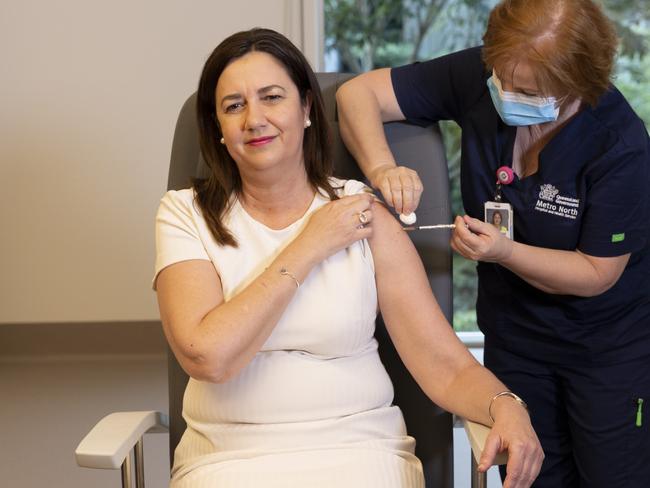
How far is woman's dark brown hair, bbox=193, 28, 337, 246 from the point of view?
5.64 ft

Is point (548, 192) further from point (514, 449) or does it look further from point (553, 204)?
point (514, 449)

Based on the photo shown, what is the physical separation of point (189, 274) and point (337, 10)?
87.9 inches

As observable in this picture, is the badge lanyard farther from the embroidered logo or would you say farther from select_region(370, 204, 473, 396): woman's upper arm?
select_region(370, 204, 473, 396): woman's upper arm

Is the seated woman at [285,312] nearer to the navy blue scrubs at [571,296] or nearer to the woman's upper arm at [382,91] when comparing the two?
the woman's upper arm at [382,91]

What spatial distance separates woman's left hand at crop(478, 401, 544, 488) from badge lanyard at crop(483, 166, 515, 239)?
417 mm

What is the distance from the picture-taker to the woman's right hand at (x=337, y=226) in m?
1.63

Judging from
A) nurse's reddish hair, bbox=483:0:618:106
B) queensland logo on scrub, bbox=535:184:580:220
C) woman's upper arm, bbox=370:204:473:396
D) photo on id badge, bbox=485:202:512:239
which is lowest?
woman's upper arm, bbox=370:204:473:396

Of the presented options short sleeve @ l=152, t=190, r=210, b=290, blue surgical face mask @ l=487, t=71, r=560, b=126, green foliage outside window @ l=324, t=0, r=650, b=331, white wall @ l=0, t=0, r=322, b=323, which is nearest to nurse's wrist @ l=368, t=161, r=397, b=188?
blue surgical face mask @ l=487, t=71, r=560, b=126

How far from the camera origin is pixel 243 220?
1750 millimetres

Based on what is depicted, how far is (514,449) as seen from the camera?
1.48 m

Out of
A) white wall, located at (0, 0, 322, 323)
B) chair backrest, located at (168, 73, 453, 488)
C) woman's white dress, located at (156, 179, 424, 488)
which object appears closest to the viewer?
woman's white dress, located at (156, 179, 424, 488)

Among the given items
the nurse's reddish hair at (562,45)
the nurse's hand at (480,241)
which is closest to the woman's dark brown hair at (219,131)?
the nurse's hand at (480,241)

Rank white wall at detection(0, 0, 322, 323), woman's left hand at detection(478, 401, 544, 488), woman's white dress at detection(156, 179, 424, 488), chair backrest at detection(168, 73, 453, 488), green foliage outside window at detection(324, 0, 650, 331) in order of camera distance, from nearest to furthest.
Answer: woman's left hand at detection(478, 401, 544, 488) < woman's white dress at detection(156, 179, 424, 488) < chair backrest at detection(168, 73, 453, 488) < white wall at detection(0, 0, 322, 323) < green foliage outside window at detection(324, 0, 650, 331)

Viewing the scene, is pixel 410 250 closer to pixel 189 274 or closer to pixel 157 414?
pixel 189 274
